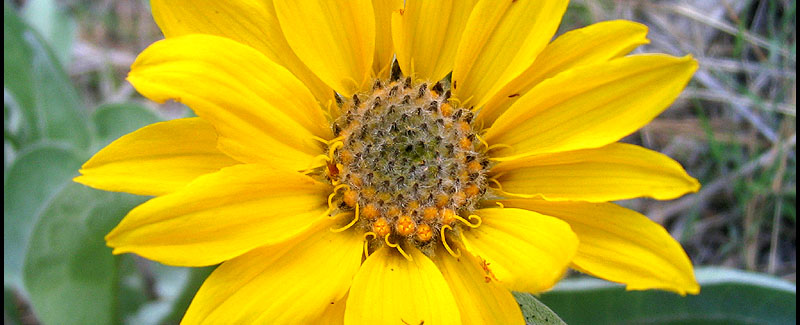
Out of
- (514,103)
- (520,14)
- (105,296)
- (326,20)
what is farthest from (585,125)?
(105,296)

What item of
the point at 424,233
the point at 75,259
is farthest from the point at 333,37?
the point at 75,259

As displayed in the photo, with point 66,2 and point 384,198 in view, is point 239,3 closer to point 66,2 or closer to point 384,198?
point 384,198

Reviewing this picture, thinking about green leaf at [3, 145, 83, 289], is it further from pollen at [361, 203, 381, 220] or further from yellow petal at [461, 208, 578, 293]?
yellow petal at [461, 208, 578, 293]

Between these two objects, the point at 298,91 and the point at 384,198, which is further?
the point at 384,198

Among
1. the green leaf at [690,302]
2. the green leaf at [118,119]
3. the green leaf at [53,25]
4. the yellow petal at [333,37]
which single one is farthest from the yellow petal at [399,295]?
the green leaf at [53,25]

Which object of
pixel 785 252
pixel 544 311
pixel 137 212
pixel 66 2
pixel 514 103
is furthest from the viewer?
pixel 66 2

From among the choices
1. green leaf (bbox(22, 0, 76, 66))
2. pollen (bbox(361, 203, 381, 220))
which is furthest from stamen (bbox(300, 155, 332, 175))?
green leaf (bbox(22, 0, 76, 66))
